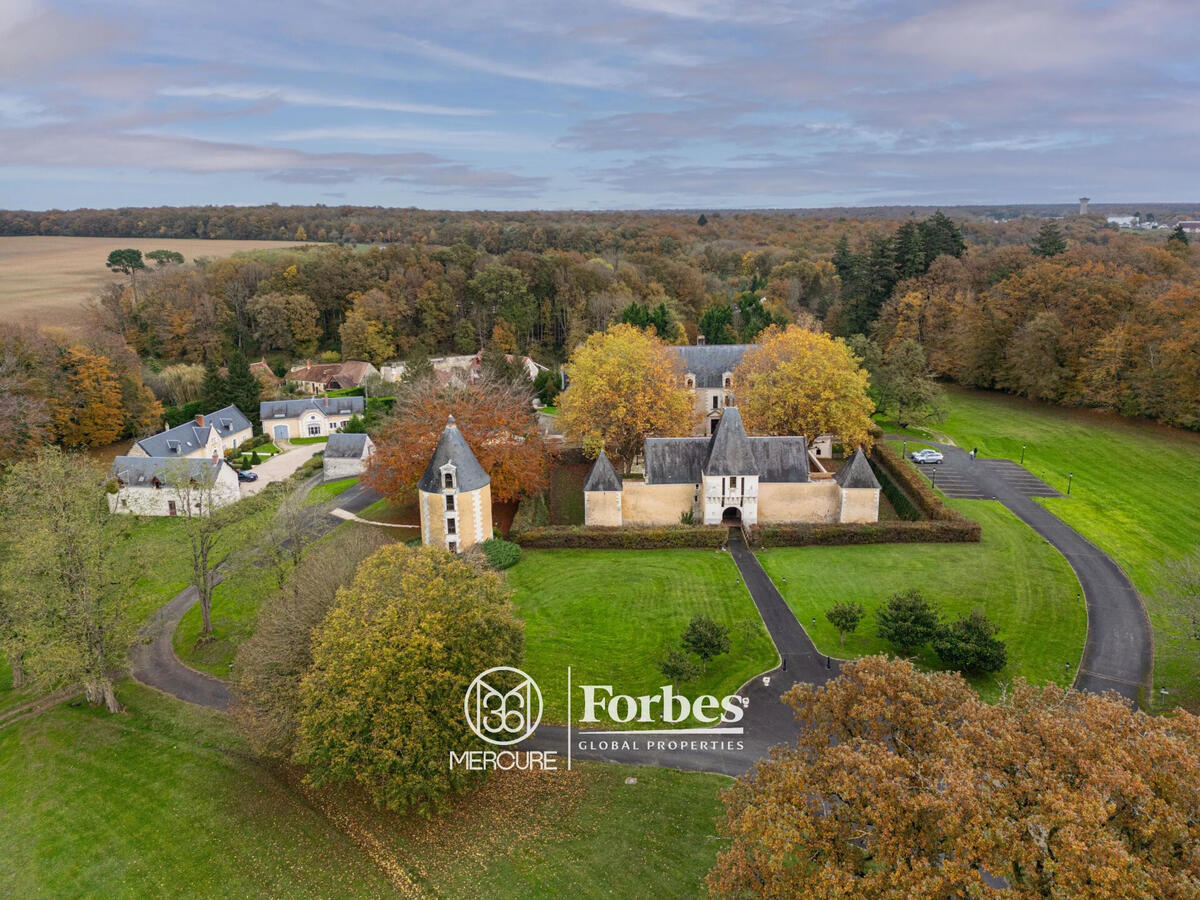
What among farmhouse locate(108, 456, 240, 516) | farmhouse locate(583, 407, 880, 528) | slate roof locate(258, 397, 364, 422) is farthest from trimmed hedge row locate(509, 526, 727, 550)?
slate roof locate(258, 397, 364, 422)

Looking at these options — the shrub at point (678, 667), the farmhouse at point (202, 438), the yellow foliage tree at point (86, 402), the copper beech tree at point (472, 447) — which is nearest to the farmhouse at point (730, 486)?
the copper beech tree at point (472, 447)

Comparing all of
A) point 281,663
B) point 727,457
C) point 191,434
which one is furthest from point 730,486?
point 191,434

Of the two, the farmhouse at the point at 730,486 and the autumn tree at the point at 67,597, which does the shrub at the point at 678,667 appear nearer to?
the farmhouse at the point at 730,486

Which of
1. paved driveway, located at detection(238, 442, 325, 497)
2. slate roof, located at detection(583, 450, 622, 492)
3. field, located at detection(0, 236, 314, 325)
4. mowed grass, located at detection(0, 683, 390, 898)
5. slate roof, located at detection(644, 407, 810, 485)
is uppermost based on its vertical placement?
field, located at detection(0, 236, 314, 325)

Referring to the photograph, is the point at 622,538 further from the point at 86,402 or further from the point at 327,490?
the point at 86,402

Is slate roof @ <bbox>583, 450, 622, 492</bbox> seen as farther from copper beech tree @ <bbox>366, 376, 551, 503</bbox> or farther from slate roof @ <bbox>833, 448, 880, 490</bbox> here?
slate roof @ <bbox>833, 448, 880, 490</bbox>

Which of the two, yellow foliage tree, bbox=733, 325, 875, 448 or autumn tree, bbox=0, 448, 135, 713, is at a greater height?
yellow foliage tree, bbox=733, 325, 875, 448

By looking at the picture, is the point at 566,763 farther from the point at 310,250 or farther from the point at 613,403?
the point at 310,250
